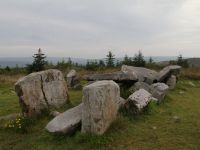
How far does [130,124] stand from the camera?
16.9ft

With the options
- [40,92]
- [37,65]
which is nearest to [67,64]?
[37,65]

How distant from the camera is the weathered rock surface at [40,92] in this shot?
5707 millimetres

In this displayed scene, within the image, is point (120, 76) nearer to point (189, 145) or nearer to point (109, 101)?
point (109, 101)

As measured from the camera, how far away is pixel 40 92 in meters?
6.29

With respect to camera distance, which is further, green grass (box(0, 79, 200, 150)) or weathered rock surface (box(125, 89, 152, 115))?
weathered rock surface (box(125, 89, 152, 115))

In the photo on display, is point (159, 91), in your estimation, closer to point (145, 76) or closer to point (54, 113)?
point (145, 76)

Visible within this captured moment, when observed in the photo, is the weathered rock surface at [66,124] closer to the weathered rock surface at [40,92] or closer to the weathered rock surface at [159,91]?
the weathered rock surface at [40,92]

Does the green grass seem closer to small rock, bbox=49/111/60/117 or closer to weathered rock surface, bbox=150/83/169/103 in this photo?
small rock, bbox=49/111/60/117

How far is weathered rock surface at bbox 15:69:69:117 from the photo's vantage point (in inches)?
225

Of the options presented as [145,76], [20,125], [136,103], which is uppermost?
[145,76]

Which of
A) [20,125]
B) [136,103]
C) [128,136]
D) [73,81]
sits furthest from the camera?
[73,81]

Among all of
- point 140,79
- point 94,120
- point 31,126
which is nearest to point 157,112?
point 94,120

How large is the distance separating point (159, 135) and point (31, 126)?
4.46 m

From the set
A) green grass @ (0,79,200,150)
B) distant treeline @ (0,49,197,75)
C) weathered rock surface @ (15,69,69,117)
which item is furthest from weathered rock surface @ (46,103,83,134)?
distant treeline @ (0,49,197,75)
